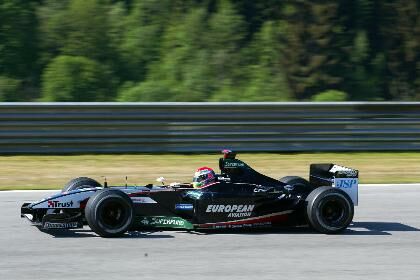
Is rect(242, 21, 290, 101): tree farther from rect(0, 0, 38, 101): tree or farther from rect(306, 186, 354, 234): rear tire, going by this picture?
rect(306, 186, 354, 234): rear tire

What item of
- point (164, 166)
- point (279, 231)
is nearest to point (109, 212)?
point (279, 231)

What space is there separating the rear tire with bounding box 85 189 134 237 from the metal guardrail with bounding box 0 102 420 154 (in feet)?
22.6

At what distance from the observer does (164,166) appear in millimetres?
14555

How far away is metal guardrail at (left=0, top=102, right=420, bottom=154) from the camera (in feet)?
49.9

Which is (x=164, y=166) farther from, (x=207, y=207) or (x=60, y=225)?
(x=60, y=225)

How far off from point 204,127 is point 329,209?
22.4 ft

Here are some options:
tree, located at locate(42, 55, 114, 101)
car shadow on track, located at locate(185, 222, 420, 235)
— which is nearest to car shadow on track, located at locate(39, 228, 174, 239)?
car shadow on track, located at locate(185, 222, 420, 235)

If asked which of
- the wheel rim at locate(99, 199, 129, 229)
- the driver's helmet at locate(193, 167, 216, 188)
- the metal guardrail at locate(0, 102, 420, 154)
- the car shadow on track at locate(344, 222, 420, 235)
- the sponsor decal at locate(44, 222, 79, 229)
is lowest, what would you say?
the sponsor decal at locate(44, 222, 79, 229)

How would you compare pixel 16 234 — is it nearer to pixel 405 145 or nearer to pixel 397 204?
pixel 397 204

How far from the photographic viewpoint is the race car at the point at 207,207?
28.1 ft

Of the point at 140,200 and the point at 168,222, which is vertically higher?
the point at 140,200

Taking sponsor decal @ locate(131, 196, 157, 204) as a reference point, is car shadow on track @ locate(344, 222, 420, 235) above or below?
below

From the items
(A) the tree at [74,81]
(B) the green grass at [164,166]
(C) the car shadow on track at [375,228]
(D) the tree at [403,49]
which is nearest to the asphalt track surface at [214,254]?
(C) the car shadow on track at [375,228]

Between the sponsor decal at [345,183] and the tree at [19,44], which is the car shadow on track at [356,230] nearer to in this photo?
the sponsor decal at [345,183]
